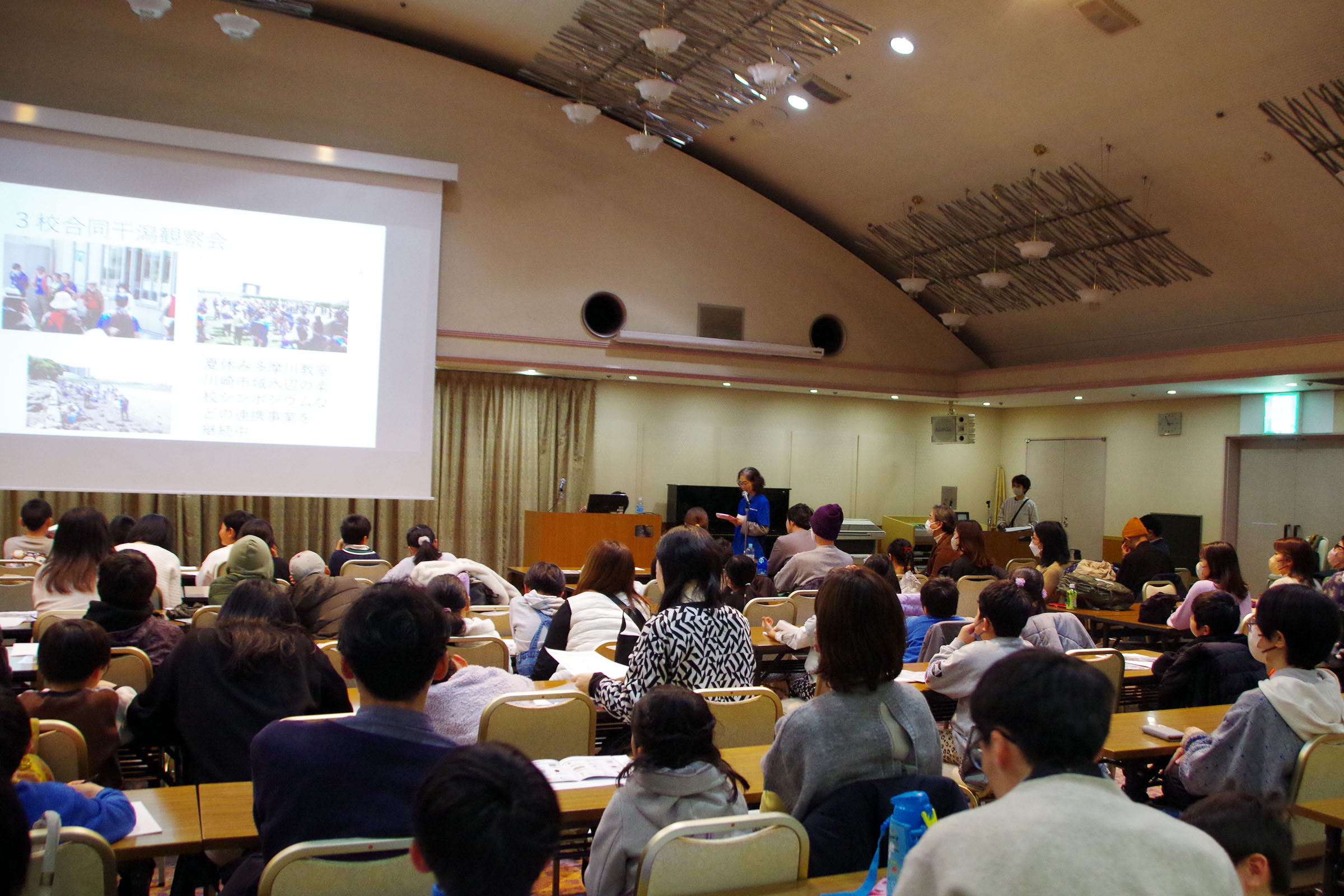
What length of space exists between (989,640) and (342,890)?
2.54m

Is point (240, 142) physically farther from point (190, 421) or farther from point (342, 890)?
point (342, 890)

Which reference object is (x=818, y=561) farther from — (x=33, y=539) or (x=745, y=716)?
(x=33, y=539)

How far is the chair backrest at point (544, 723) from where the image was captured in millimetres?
2996

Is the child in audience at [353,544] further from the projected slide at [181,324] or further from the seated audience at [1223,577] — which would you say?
the seated audience at [1223,577]

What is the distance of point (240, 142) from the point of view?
861 cm

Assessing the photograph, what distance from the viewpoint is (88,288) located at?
7762 mm

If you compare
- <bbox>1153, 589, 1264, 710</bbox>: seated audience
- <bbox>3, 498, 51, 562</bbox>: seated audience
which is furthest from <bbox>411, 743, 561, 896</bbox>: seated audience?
<bbox>3, 498, 51, 562</bbox>: seated audience

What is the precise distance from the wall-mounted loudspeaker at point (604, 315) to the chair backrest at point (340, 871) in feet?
28.7

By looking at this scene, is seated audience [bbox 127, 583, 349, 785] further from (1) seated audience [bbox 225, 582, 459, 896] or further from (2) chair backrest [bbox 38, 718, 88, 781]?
(1) seated audience [bbox 225, 582, 459, 896]

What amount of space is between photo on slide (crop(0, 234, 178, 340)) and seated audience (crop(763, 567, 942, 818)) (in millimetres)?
7292

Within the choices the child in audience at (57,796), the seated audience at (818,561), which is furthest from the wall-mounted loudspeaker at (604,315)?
the child in audience at (57,796)

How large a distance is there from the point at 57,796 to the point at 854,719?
178 centimetres

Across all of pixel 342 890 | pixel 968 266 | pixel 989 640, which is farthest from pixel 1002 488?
pixel 342 890

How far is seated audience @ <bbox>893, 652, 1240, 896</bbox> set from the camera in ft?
3.91
